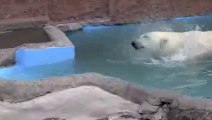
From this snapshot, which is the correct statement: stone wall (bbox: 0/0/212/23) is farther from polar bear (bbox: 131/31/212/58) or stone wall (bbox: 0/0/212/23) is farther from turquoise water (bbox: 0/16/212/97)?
polar bear (bbox: 131/31/212/58)

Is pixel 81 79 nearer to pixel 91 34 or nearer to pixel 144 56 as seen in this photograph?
pixel 144 56

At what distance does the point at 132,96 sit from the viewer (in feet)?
11.2

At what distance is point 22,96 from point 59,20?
649 centimetres

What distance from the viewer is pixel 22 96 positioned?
11.5 feet

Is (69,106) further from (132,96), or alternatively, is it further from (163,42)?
(163,42)

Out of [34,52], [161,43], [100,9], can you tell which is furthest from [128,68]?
[100,9]

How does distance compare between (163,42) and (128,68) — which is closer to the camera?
(128,68)

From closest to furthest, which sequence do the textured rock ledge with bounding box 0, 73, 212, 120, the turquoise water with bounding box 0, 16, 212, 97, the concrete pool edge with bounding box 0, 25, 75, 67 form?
the textured rock ledge with bounding box 0, 73, 212, 120, the turquoise water with bounding box 0, 16, 212, 97, the concrete pool edge with bounding box 0, 25, 75, 67

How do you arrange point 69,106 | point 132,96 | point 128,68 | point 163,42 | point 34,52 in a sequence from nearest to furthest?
point 69,106, point 132,96, point 128,68, point 163,42, point 34,52

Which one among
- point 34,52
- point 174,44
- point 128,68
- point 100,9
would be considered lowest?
point 128,68

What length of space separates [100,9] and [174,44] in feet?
13.3

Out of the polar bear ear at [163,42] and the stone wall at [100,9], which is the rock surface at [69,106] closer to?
the polar bear ear at [163,42]

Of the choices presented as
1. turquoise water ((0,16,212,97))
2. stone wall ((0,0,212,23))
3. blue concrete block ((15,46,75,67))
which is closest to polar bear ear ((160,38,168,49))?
turquoise water ((0,16,212,97))

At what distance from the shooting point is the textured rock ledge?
310cm
